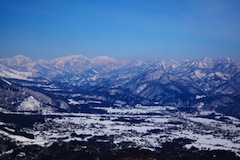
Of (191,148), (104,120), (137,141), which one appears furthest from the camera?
(104,120)

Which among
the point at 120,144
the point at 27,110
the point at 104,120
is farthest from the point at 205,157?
the point at 27,110

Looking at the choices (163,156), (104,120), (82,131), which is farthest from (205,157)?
(104,120)

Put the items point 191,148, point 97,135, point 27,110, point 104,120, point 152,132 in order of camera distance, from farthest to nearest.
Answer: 1. point 27,110
2. point 104,120
3. point 152,132
4. point 97,135
5. point 191,148

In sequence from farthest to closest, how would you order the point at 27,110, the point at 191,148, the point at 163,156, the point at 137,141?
the point at 27,110
the point at 137,141
the point at 191,148
the point at 163,156

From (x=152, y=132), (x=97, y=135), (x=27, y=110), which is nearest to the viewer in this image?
(x=97, y=135)

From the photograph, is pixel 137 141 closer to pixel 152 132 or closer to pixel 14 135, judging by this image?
pixel 152 132

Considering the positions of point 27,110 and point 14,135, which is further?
point 27,110

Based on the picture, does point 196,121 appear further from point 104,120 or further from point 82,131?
point 82,131

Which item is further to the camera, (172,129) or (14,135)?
(172,129)
